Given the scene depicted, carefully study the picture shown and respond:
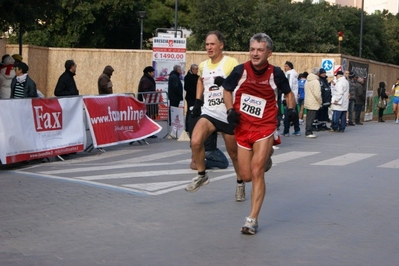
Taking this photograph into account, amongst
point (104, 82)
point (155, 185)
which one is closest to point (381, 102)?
point (104, 82)

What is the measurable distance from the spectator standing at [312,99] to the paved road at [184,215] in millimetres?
6470

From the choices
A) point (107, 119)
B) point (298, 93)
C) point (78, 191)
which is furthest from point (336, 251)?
point (298, 93)

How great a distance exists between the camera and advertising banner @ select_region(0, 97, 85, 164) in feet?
42.4

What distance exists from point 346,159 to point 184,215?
728cm

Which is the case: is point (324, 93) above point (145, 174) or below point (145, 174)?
above

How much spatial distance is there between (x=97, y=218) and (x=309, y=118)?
43.7 ft

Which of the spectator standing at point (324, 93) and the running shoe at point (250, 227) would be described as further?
the spectator standing at point (324, 93)

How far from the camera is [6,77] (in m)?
16.2

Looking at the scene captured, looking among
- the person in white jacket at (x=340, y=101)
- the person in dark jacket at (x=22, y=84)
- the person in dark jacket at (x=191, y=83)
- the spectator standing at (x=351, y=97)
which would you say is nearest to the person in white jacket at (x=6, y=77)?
the person in dark jacket at (x=22, y=84)

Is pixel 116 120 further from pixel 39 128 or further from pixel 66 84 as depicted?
pixel 39 128

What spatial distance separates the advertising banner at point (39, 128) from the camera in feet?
42.4

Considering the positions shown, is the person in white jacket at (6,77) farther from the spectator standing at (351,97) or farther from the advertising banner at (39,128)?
the spectator standing at (351,97)

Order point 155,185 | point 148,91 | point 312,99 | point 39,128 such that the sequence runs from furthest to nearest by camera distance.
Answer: point 312,99 < point 148,91 < point 39,128 < point 155,185

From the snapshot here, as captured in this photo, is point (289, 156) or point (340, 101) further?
point (340, 101)
